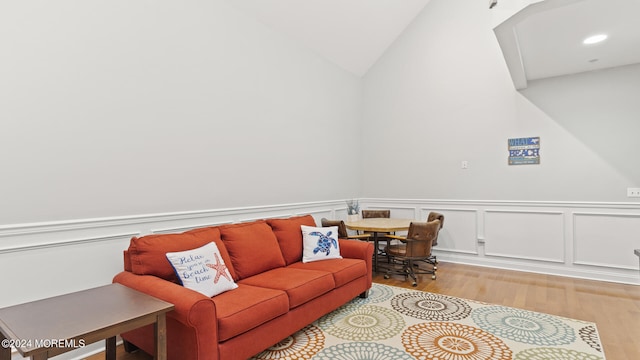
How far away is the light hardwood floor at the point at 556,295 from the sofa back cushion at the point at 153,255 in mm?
636

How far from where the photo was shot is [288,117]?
4473 mm

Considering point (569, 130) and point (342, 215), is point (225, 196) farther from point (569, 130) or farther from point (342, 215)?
point (569, 130)

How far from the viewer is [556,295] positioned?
381 cm

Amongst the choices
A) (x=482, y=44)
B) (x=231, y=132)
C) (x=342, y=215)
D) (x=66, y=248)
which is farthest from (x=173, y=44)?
(x=482, y=44)

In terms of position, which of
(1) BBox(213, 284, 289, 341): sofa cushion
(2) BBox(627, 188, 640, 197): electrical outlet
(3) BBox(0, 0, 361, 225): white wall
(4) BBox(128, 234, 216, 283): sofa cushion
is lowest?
(1) BBox(213, 284, 289, 341): sofa cushion

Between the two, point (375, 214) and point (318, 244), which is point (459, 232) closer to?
point (375, 214)

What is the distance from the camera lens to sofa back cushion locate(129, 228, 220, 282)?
2.45 meters

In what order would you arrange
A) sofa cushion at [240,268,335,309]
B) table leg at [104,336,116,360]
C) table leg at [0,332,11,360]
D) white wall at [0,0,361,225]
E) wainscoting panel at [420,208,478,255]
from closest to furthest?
1. table leg at [0,332,11,360]
2. table leg at [104,336,116,360]
3. white wall at [0,0,361,225]
4. sofa cushion at [240,268,335,309]
5. wainscoting panel at [420,208,478,255]

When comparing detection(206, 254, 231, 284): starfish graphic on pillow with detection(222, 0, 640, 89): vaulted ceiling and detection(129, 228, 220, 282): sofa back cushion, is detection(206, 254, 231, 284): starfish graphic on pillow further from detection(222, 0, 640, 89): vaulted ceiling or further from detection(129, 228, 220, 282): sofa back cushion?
detection(222, 0, 640, 89): vaulted ceiling

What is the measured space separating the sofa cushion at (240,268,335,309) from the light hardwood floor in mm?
998

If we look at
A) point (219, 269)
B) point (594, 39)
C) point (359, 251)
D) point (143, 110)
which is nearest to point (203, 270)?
point (219, 269)

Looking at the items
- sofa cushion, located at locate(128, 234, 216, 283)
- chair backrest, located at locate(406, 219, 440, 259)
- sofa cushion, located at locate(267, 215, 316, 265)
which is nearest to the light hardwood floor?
chair backrest, located at locate(406, 219, 440, 259)

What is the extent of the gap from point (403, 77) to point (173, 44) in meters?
3.88

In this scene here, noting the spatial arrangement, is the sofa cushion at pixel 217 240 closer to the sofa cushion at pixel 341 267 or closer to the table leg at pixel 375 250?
the sofa cushion at pixel 341 267
